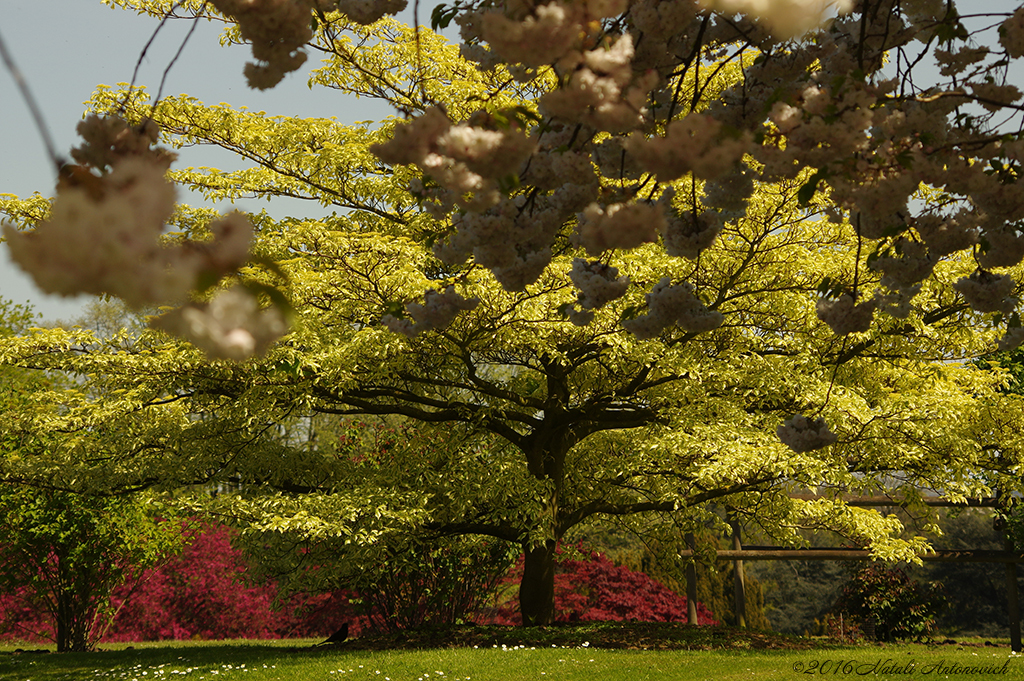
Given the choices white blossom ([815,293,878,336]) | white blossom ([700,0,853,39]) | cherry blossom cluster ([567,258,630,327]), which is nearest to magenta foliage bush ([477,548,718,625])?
white blossom ([815,293,878,336])

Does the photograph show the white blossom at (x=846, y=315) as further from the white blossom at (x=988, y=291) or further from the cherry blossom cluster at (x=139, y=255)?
the cherry blossom cluster at (x=139, y=255)

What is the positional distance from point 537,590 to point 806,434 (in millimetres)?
7153

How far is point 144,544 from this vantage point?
10117 mm

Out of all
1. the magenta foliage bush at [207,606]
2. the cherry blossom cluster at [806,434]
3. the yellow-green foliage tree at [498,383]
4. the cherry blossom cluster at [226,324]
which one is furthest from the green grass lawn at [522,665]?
the cherry blossom cluster at [226,324]

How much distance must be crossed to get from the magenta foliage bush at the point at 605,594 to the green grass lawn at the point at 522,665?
3.79 meters

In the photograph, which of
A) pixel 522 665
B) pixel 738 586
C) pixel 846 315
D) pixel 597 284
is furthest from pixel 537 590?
pixel 597 284

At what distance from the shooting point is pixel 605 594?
39.6 feet

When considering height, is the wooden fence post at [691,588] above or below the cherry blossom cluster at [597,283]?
below

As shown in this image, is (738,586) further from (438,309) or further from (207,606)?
(438,309)

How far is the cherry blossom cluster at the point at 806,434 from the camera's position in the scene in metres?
3.33

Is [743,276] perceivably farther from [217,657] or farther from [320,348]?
[217,657]

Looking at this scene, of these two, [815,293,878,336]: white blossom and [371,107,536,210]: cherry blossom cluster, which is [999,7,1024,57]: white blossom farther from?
[371,107,536,210]: cherry blossom cluster

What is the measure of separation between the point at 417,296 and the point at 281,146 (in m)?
3.13

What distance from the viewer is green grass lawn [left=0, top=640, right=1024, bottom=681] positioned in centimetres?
684
